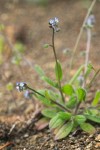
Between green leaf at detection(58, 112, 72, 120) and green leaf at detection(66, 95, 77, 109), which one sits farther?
green leaf at detection(66, 95, 77, 109)

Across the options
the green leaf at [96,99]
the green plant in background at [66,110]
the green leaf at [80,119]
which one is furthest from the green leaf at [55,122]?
the green leaf at [96,99]

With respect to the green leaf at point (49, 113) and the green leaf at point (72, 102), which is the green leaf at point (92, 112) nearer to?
the green leaf at point (72, 102)

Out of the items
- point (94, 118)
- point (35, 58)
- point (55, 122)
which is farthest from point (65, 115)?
point (35, 58)

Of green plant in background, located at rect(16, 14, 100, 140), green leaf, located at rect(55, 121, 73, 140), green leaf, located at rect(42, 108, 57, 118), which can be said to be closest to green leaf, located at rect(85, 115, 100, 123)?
green plant in background, located at rect(16, 14, 100, 140)

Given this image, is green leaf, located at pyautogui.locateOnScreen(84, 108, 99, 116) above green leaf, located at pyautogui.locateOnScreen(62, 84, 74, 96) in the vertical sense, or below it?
below

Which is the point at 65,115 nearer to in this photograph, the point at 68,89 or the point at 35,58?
the point at 68,89

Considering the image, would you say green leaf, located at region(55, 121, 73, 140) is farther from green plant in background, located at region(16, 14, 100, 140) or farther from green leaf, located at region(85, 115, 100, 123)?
green leaf, located at region(85, 115, 100, 123)
